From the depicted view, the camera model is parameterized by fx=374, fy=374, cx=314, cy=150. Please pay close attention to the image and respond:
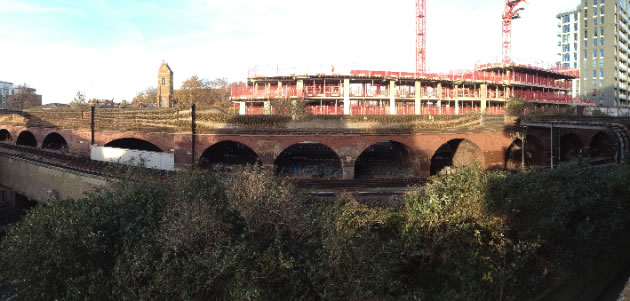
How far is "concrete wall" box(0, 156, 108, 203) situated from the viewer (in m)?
21.6

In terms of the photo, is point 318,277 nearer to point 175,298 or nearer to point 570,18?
point 175,298

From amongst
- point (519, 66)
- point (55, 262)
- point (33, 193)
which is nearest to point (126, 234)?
point (55, 262)

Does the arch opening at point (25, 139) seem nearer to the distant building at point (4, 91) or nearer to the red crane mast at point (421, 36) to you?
the red crane mast at point (421, 36)

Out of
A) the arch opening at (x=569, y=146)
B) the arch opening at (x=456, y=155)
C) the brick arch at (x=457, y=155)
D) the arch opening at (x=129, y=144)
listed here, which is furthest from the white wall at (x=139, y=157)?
the arch opening at (x=569, y=146)

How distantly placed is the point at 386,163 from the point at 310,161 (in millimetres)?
6476

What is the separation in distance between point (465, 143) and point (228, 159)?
20553mm

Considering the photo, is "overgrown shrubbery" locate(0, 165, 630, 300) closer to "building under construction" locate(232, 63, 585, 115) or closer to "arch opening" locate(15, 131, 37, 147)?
"building under construction" locate(232, 63, 585, 115)

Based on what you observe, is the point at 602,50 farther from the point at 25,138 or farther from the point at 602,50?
the point at 25,138

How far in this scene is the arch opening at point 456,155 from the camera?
1207 inches

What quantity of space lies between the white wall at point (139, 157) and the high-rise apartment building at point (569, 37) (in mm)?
93857

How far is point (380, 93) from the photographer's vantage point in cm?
4088

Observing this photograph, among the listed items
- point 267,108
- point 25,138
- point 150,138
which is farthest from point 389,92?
point 25,138

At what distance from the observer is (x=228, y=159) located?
3359 cm

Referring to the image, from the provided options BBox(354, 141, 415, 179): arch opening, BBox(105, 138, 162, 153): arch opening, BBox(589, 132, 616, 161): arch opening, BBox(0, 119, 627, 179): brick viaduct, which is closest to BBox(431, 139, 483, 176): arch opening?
BBox(0, 119, 627, 179): brick viaduct
